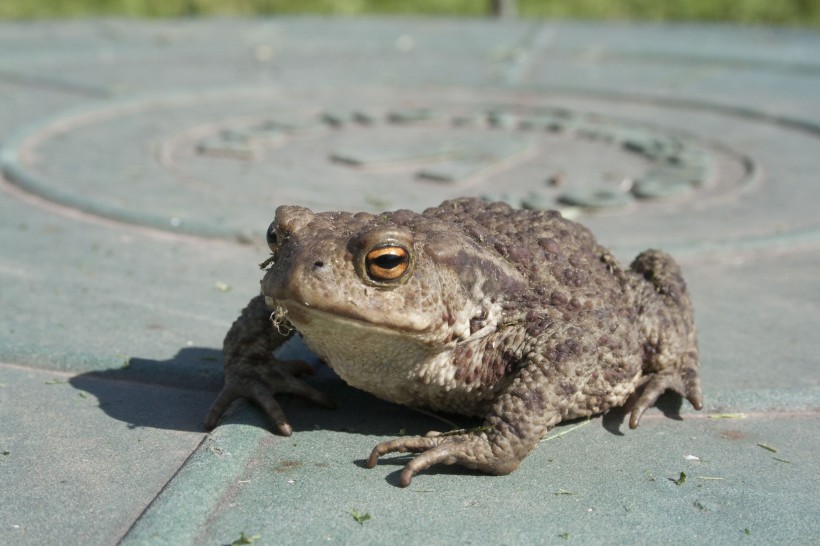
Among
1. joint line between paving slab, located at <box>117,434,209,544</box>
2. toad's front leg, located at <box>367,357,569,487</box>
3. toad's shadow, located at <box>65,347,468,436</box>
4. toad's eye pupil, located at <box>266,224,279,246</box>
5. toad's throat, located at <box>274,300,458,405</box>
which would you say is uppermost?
toad's eye pupil, located at <box>266,224,279,246</box>

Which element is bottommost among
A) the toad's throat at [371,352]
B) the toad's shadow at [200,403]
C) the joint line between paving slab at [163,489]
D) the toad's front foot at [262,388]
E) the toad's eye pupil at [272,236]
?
the toad's shadow at [200,403]

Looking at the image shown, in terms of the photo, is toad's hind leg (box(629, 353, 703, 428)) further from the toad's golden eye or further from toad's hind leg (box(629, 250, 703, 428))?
the toad's golden eye

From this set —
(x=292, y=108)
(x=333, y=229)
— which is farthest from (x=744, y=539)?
(x=292, y=108)

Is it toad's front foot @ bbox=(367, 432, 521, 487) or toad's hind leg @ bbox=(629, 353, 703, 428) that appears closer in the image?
toad's front foot @ bbox=(367, 432, 521, 487)

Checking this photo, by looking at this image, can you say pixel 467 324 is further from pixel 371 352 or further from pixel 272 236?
pixel 272 236

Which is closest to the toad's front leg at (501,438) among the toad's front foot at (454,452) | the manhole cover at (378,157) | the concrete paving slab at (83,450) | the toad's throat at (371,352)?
the toad's front foot at (454,452)

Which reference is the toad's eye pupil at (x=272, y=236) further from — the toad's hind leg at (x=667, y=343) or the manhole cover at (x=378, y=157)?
the manhole cover at (x=378, y=157)

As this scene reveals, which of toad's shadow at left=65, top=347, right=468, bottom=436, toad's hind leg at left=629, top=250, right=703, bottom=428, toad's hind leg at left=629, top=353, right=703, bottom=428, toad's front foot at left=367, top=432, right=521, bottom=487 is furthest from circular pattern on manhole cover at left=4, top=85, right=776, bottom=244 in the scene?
toad's front foot at left=367, top=432, right=521, bottom=487
